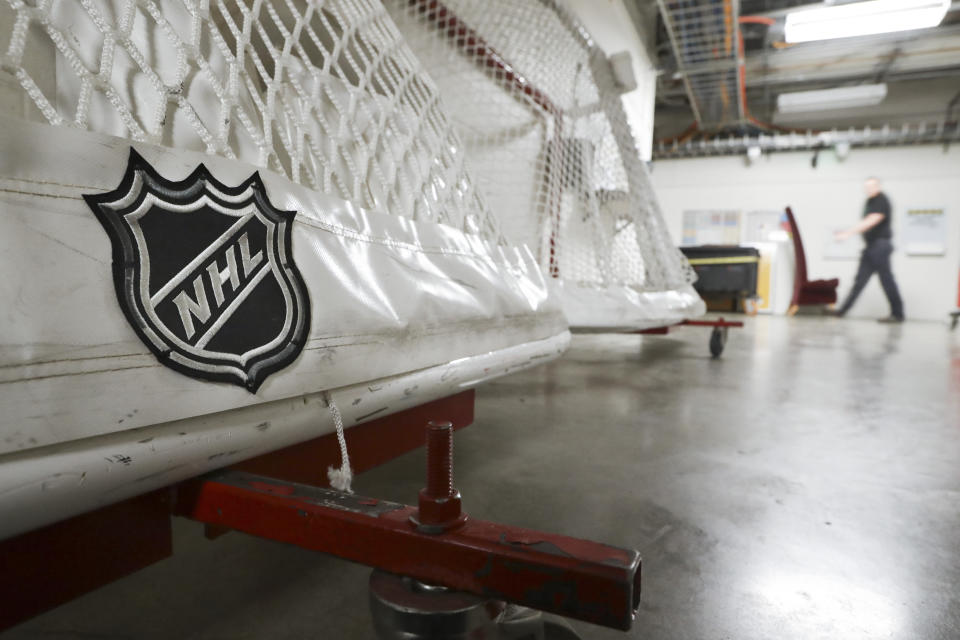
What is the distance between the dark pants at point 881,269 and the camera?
548cm

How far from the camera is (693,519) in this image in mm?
826

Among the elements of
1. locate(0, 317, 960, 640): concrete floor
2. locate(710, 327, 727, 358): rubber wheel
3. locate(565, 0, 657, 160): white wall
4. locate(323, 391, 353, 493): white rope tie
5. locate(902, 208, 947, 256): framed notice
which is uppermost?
locate(565, 0, 657, 160): white wall

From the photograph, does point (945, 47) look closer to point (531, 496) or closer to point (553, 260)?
point (553, 260)

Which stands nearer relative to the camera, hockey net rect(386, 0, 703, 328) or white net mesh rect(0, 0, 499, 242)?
white net mesh rect(0, 0, 499, 242)

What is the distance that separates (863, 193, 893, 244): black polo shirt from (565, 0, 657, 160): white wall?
2753mm

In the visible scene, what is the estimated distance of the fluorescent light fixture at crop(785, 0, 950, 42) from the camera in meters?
3.64

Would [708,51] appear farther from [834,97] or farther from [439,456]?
[439,456]

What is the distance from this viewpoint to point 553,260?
65.1 inches

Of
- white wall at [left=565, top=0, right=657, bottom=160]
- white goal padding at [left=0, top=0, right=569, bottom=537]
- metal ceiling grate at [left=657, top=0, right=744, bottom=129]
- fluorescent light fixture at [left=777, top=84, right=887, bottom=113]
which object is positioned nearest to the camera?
white goal padding at [left=0, top=0, right=569, bottom=537]

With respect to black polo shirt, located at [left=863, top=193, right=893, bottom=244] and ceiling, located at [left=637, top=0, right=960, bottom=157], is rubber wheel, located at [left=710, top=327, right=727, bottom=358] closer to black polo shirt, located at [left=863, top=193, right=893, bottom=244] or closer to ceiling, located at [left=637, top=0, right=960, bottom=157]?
ceiling, located at [left=637, top=0, right=960, bottom=157]

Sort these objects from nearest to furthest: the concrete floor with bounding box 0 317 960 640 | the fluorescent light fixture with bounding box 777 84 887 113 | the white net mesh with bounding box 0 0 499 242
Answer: the white net mesh with bounding box 0 0 499 242 < the concrete floor with bounding box 0 317 960 640 < the fluorescent light fixture with bounding box 777 84 887 113

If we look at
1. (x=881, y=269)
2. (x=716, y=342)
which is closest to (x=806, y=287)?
(x=881, y=269)

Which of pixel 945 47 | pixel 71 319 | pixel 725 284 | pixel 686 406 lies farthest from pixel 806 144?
pixel 71 319

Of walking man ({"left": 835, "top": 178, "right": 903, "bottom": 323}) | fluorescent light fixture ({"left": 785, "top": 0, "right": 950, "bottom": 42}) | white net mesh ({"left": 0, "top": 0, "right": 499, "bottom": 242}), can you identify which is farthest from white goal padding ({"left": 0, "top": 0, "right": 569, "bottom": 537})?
walking man ({"left": 835, "top": 178, "right": 903, "bottom": 323})
